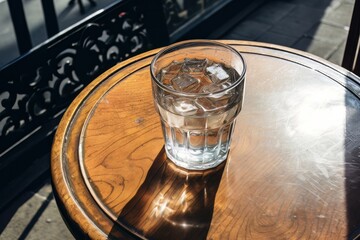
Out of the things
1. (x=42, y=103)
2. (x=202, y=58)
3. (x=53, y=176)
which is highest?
(x=202, y=58)

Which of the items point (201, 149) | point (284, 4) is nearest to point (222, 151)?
point (201, 149)

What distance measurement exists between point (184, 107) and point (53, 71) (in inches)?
48.7

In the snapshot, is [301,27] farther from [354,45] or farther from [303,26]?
[354,45]

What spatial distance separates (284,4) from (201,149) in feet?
8.41

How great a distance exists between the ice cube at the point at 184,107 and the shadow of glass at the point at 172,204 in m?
0.15

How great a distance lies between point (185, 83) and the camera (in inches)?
42.3

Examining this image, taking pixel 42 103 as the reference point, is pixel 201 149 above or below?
above

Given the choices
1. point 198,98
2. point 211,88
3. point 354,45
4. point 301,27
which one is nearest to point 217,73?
A: point 211,88

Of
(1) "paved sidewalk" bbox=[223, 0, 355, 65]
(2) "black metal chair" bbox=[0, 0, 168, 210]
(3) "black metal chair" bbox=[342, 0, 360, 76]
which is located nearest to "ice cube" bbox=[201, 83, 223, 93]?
(3) "black metal chair" bbox=[342, 0, 360, 76]

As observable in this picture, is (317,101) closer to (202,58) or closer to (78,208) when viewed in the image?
(202,58)

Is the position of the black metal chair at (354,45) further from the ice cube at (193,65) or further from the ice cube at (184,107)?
the ice cube at (184,107)

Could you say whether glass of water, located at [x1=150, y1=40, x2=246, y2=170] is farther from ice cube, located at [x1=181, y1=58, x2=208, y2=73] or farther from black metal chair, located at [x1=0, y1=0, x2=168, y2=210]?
black metal chair, located at [x1=0, y1=0, x2=168, y2=210]

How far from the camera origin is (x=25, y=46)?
6.84 ft

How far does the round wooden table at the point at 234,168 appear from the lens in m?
0.97
